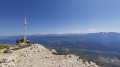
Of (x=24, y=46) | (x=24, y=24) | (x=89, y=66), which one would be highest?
(x=24, y=24)

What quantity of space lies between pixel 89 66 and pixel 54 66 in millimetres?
7097

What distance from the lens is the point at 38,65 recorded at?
18516mm

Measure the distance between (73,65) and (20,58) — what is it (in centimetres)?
1292

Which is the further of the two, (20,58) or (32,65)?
(20,58)

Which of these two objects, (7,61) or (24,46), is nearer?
(7,61)

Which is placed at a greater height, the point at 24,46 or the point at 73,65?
the point at 24,46

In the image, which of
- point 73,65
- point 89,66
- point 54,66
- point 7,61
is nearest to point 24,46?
point 7,61

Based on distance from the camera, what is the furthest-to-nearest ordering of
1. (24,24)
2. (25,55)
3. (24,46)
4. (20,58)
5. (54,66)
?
1. (24,24)
2. (24,46)
3. (25,55)
4. (20,58)
5. (54,66)

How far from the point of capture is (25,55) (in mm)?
23391

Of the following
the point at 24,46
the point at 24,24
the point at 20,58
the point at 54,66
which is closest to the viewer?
the point at 54,66

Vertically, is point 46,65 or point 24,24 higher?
point 24,24

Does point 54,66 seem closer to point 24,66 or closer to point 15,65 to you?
point 24,66

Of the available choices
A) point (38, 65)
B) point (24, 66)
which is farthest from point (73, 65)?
point (24, 66)

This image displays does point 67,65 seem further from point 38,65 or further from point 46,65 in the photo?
point 38,65
